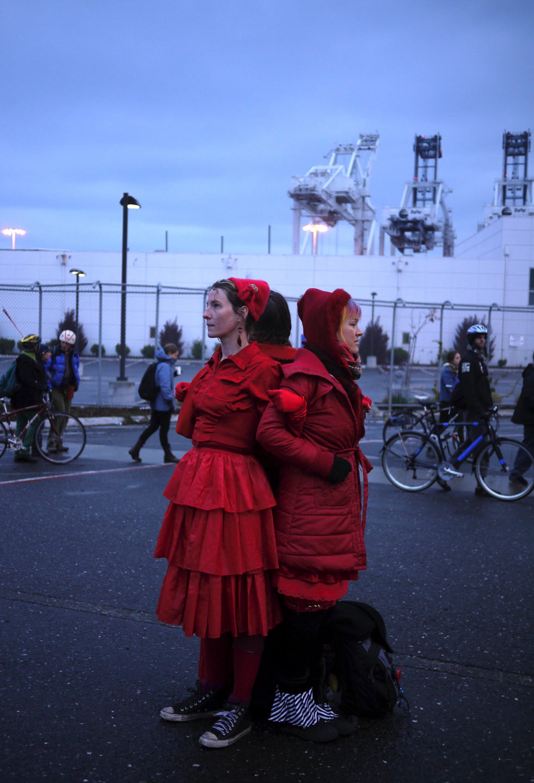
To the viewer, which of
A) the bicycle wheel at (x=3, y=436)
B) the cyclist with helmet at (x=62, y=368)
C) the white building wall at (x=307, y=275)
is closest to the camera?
the bicycle wheel at (x=3, y=436)

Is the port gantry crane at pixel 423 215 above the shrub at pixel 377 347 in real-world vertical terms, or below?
above

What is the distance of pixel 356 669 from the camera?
11.3 ft

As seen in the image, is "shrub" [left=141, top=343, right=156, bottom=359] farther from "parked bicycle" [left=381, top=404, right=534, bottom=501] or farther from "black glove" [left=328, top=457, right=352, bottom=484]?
"black glove" [left=328, top=457, right=352, bottom=484]

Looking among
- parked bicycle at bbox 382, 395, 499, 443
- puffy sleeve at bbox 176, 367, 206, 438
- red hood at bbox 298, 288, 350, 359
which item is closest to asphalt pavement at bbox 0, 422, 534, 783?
puffy sleeve at bbox 176, 367, 206, 438

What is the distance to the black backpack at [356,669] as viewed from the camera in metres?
3.44

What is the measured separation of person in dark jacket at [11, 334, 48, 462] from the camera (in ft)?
37.2

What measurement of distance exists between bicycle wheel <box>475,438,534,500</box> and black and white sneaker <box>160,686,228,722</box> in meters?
6.34

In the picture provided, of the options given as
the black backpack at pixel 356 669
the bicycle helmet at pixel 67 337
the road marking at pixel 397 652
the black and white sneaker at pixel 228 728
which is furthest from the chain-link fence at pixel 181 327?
the black and white sneaker at pixel 228 728

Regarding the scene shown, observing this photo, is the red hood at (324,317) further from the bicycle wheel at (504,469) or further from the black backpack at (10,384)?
the black backpack at (10,384)

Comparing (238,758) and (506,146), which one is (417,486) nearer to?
(238,758)

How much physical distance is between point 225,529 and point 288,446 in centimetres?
41

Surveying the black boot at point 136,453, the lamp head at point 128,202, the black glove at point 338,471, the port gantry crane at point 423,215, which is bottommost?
the black boot at point 136,453

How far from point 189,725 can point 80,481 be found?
650 centimetres

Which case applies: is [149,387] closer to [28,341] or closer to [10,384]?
[28,341]
